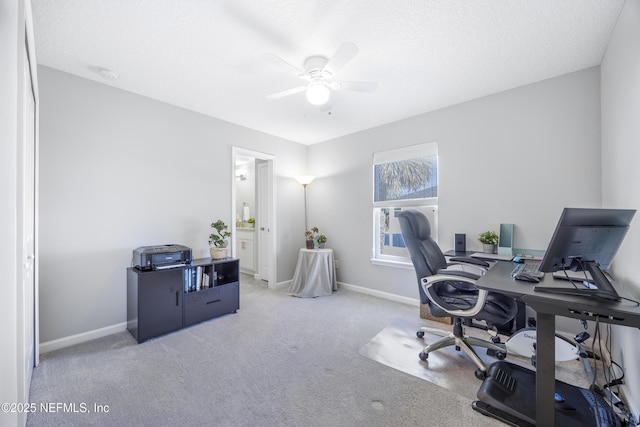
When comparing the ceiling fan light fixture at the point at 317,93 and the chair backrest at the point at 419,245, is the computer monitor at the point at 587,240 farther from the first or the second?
the ceiling fan light fixture at the point at 317,93

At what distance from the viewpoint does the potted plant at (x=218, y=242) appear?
10.6 ft

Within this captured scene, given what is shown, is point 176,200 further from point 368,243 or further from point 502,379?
point 502,379

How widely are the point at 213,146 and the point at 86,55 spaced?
4.91ft

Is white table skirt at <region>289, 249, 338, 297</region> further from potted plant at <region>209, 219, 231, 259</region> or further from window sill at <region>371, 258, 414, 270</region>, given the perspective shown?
potted plant at <region>209, 219, 231, 259</region>

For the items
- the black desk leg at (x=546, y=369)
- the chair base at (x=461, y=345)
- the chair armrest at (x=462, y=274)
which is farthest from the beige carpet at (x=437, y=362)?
the chair armrest at (x=462, y=274)

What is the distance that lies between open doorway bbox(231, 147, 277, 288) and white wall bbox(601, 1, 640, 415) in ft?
12.2

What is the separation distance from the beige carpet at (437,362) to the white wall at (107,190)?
2.43 meters

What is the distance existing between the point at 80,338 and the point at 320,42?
3399 mm

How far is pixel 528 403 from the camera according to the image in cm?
159

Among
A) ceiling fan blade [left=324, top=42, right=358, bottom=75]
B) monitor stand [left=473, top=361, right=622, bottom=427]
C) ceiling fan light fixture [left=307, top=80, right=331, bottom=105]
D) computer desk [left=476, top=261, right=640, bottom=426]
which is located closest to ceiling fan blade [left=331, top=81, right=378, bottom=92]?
ceiling fan light fixture [left=307, top=80, right=331, bottom=105]

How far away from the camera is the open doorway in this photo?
166 inches

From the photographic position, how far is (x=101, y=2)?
5.52 feet

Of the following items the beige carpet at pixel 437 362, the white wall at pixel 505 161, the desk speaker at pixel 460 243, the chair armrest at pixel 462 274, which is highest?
the white wall at pixel 505 161

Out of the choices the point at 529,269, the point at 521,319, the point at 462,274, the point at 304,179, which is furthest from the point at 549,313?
the point at 304,179
